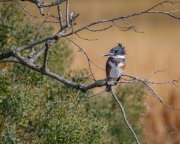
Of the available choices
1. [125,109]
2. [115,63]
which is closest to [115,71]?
[115,63]

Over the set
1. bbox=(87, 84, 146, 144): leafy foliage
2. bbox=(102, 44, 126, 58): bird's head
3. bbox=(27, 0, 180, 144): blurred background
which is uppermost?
bbox=(27, 0, 180, 144): blurred background

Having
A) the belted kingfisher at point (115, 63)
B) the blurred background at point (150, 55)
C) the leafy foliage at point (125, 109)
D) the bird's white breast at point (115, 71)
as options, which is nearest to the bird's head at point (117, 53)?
the belted kingfisher at point (115, 63)

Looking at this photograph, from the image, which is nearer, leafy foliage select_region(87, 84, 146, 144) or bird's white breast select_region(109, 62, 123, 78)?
bird's white breast select_region(109, 62, 123, 78)

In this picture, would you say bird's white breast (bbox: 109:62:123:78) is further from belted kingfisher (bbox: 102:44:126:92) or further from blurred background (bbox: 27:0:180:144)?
blurred background (bbox: 27:0:180:144)

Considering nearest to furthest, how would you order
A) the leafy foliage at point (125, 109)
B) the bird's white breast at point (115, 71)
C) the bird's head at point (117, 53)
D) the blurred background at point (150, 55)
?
the bird's white breast at point (115, 71), the bird's head at point (117, 53), the leafy foliage at point (125, 109), the blurred background at point (150, 55)

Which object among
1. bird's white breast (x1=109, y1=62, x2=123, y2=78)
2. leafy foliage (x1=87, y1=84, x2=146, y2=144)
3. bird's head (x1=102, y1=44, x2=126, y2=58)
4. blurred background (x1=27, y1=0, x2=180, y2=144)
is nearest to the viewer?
bird's white breast (x1=109, y1=62, x2=123, y2=78)

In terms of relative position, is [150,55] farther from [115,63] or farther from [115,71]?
[115,71]

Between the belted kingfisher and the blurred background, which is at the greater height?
the blurred background

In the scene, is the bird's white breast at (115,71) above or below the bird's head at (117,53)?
below

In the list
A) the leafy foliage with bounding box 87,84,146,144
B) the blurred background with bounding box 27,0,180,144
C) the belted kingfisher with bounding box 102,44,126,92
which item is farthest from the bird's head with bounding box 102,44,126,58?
the blurred background with bounding box 27,0,180,144

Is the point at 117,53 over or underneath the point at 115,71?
over

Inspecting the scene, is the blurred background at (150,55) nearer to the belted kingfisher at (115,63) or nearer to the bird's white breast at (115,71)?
the belted kingfisher at (115,63)

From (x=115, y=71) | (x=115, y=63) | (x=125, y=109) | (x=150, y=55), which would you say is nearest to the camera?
(x=115, y=71)

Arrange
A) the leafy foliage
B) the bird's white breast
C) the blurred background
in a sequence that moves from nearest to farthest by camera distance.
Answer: the bird's white breast → the leafy foliage → the blurred background
